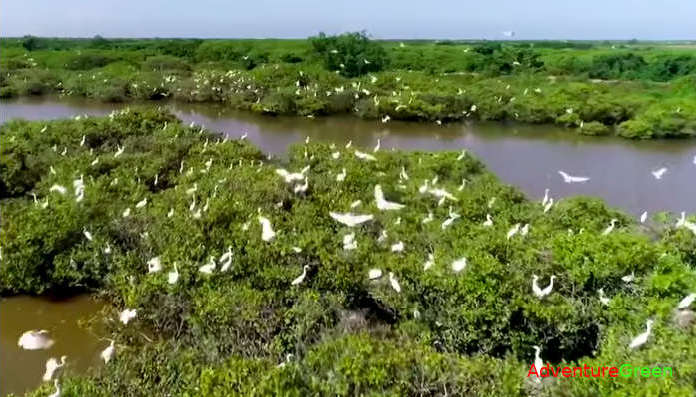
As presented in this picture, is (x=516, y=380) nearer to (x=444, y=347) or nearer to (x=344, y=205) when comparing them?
(x=444, y=347)

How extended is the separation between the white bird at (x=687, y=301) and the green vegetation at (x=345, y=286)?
8 centimetres

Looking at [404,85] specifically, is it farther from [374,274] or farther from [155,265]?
[155,265]

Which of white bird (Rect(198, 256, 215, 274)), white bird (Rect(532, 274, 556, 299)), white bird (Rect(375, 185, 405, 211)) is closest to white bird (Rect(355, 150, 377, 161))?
white bird (Rect(375, 185, 405, 211))

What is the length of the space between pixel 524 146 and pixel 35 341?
53.5 ft

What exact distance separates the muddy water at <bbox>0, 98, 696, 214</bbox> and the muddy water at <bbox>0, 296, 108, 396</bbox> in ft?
33.7

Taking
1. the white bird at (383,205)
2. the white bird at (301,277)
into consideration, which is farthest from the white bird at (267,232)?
the white bird at (383,205)

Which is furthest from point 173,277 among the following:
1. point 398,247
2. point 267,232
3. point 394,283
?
point 398,247

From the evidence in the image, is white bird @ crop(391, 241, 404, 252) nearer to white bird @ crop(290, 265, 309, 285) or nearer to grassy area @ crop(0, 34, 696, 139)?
white bird @ crop(290, 265, 309, 285)

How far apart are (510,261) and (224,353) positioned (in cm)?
353

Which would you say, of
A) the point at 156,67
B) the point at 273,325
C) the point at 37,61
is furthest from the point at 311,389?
the point at 37,61

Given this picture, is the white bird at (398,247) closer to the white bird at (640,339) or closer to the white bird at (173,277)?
the white bird at (173,277)

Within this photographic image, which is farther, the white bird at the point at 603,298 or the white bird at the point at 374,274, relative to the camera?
the white bird at the point at 374,274

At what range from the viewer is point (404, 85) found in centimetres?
2723

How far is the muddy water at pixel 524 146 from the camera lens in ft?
49.8
